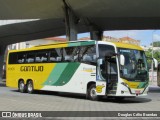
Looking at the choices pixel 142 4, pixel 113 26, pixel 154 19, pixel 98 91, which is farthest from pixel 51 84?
pixel 113 26

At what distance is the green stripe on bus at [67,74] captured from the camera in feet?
71.2

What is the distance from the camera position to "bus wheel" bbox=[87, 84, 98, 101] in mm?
20314

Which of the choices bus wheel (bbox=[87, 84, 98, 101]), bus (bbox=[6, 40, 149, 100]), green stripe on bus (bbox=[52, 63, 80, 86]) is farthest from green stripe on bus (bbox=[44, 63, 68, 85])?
bus wheel (bbox=[87, 84, 98, 101])

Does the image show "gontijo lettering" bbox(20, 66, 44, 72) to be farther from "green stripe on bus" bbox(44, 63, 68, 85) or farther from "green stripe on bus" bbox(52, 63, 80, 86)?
"green stripe on bus" bbox(52, 63, 80, 86)

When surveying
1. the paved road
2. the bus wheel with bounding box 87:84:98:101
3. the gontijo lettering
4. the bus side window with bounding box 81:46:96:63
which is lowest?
the paved road

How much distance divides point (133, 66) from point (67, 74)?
173 inches

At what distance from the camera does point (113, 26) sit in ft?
165

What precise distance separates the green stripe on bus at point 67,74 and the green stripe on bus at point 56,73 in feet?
0.69

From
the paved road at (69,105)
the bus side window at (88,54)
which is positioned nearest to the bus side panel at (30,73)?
the bus side window at (88,54)

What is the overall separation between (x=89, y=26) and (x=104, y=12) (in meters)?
8.16

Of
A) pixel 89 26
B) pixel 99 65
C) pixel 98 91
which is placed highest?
pixel 89 26

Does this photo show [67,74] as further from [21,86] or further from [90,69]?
[21,86]

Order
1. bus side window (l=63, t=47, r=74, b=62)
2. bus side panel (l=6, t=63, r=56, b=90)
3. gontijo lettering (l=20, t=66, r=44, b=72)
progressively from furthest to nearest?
gontijo lettering (l=20, t=66, r=44, b=72) < bus side panel (l=6, t=63, r=56, b=90) < bus side window (l=63, t=47, r=74, b=62)

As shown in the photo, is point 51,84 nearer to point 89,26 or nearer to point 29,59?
point 29,59
